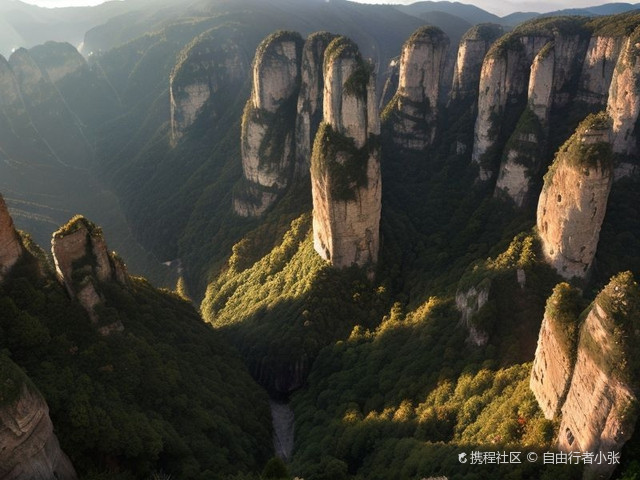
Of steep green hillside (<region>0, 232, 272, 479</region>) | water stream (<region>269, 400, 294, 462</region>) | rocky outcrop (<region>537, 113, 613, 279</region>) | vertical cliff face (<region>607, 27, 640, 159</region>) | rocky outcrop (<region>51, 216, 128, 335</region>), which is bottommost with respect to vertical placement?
water stream (<region>269, 400, 294, 462</region>)

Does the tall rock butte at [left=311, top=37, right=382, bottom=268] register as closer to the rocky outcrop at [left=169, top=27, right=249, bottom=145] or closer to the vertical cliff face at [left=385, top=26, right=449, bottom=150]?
the vertical cliff face at [left=385, top=26, right=449, bottom=150]

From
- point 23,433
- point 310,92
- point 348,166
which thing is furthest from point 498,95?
point 23,433

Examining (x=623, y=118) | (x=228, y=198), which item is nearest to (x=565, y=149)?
(x=623, y=118)

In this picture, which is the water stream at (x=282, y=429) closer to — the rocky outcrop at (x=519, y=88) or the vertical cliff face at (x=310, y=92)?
the rocky outcrop at (x=519, y=88)

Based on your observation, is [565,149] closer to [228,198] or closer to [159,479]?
[159,479]

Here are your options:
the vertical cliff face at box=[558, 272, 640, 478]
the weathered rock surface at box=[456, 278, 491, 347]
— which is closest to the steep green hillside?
the weathered rock surface at box=[456, 278, 491, 347]

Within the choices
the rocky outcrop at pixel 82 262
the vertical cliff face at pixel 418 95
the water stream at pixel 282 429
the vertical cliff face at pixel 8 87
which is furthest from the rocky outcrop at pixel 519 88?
the vertical cliff face at pixel 8 87

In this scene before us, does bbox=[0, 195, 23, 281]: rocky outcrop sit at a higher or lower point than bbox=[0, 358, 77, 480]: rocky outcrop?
higher
